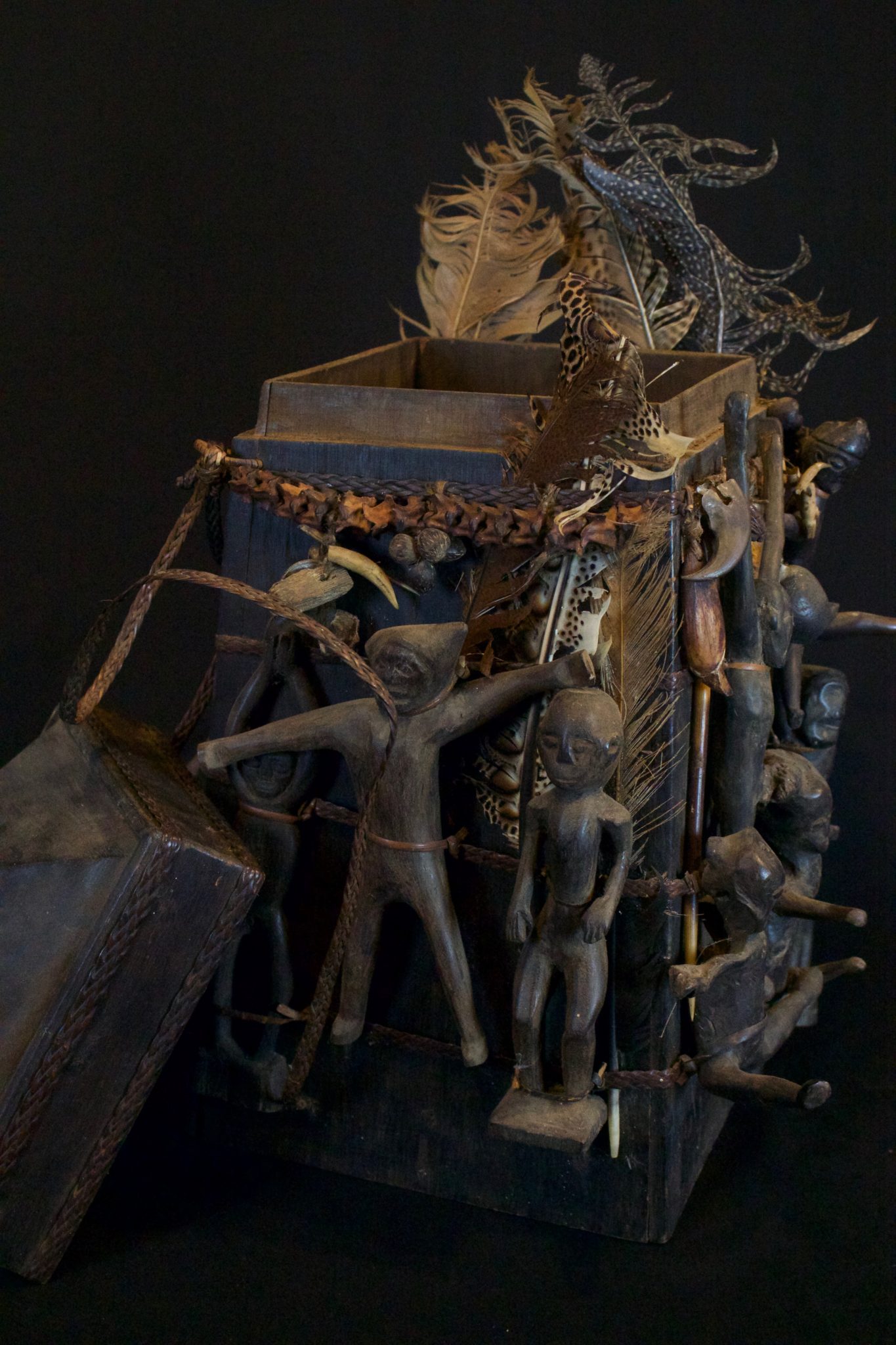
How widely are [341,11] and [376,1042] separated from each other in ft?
5.80

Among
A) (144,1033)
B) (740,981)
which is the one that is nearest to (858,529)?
(740,981)

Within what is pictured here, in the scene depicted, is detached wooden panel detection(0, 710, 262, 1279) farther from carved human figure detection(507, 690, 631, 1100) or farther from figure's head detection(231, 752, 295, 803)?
carved human figure detection(507, 690, 631, 1100)

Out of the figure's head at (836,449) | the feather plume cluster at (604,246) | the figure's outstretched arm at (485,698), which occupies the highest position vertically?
the feather plume cluster at (604,246)

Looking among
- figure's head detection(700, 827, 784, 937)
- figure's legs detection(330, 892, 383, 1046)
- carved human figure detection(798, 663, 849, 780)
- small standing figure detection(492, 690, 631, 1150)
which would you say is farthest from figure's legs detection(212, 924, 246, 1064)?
carved human figure detection(798, 663, 849, 780)

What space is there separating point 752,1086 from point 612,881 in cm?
29

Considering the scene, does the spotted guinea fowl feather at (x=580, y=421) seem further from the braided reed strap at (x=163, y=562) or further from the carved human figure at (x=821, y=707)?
the carved human figure at (x=821, y=707)

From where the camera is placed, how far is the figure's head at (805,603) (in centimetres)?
216

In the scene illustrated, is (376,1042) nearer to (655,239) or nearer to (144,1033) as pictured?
(144,1033)

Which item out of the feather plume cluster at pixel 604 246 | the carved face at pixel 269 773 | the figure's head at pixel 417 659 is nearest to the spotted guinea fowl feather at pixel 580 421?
the figure's head at pixel 417 659

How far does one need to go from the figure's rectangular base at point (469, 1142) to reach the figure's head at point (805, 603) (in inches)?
22.5

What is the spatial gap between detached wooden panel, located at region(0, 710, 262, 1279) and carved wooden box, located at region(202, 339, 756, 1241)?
22 cm

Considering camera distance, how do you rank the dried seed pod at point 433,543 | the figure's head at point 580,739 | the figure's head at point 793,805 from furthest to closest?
the figure's head at point 793,805, the dried seed pod at point 433,543, the figure's head at point 580,739

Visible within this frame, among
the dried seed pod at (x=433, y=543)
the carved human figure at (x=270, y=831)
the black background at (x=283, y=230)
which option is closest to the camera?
the dried seed pod at (x=433, y=543)

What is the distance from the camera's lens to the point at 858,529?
3.18 metres
